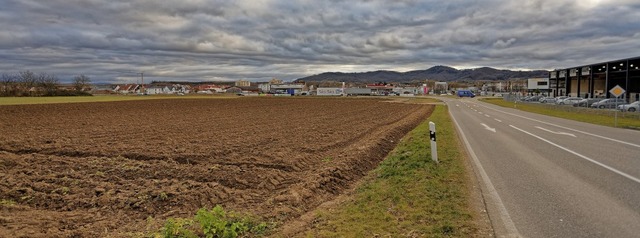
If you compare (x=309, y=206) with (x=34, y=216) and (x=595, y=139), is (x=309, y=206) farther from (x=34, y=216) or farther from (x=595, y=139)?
(x=595, y=139)

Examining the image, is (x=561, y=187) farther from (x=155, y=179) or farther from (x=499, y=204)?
(x=155, y=179)

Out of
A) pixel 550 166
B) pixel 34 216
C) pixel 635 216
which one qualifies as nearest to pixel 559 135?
pixel 550 166

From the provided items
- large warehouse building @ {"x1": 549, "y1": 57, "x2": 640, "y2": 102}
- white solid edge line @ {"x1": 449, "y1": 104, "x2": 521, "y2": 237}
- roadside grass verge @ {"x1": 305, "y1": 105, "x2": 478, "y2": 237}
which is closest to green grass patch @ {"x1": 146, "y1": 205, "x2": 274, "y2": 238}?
roadside grass verge @ {"x1": 305, "y1": 105, "x2": 478, "y2": 237}

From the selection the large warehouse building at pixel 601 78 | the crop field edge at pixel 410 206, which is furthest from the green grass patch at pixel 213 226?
the large warehouse building at pixel 601 78

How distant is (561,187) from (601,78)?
81729 millimetres

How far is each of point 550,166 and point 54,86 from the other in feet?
336

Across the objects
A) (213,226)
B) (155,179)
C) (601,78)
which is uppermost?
(601,78)

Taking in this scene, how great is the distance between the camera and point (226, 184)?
29.2 ft

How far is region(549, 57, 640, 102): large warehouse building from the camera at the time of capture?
191 feet

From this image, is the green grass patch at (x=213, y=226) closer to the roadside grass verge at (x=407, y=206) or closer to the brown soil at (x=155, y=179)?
the brown soil at (x=155, y=179)

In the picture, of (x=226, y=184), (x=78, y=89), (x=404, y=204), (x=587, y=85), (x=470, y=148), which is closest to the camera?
(x=404, y=204)

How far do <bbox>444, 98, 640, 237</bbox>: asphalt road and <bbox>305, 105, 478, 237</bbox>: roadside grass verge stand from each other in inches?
20.4

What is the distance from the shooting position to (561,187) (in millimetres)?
8289

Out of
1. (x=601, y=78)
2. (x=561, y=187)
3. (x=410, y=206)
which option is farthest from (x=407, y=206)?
(x=601, y=78)
